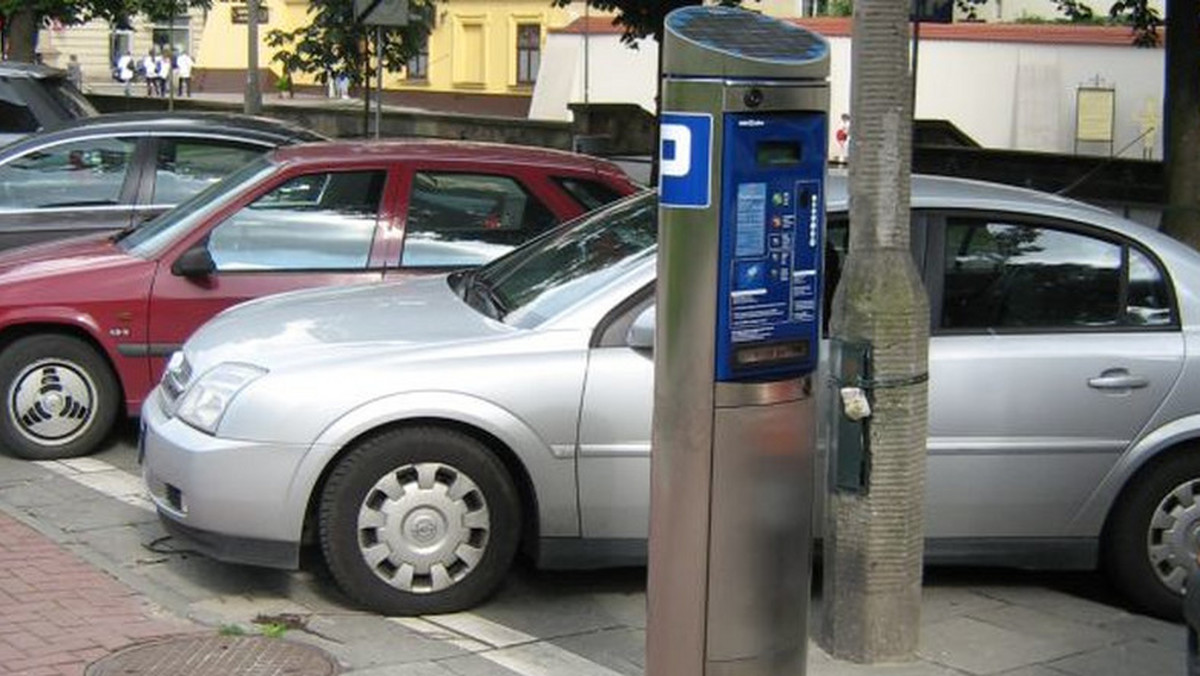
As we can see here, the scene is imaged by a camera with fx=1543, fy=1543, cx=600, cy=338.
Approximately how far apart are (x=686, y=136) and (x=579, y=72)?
35.1 metres

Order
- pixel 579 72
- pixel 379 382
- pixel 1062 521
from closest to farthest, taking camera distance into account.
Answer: pixel 379 382
pixel 1062 521
pixel 579 72

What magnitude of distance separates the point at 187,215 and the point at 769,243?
181 inches

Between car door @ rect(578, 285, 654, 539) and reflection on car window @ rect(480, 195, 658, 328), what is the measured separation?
34cm

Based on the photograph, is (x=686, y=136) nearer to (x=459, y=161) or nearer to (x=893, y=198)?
(x=893, y=198)

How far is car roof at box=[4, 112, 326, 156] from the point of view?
29.8ft

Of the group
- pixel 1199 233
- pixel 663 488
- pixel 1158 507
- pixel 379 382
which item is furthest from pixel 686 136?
pixel 1199 233

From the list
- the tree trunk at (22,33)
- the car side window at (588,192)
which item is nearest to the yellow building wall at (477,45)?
the tree trunk at (22,33)

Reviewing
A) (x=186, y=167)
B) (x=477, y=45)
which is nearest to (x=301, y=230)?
(x=186, y=167)

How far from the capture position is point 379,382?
5.42 m

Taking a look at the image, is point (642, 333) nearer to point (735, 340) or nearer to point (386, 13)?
point (735, 340)

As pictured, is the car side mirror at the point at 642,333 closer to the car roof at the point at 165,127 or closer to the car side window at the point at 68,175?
the car roof at the point at 165,127

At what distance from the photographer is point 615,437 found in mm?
5500

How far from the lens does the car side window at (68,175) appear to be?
9.10 m

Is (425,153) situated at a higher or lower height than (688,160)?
lower
